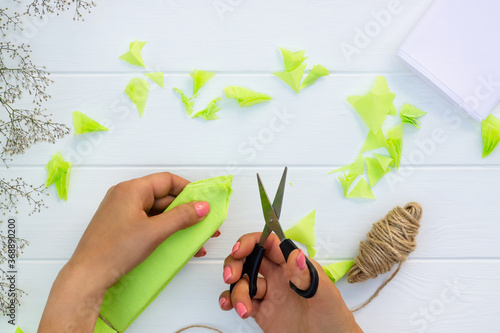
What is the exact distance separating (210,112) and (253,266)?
13.7 inches

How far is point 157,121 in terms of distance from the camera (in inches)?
36.8

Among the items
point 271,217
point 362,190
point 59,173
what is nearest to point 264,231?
point 271,217

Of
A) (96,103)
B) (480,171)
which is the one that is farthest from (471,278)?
(96,103)

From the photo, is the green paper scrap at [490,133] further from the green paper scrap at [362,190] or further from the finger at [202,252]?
the finger at [202,252]

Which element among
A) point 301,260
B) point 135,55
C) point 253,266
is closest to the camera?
point 301,260

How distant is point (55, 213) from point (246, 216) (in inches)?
17.2

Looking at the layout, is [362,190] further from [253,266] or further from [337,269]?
[253,266]

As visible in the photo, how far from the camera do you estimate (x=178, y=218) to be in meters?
0.78

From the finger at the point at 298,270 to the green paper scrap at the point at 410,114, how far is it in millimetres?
423

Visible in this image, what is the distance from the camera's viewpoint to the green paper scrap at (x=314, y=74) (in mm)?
914

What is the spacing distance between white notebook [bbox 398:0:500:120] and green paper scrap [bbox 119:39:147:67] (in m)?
0.57

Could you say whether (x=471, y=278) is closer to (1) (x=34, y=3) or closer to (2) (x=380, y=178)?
(2) (x=380, y=178)

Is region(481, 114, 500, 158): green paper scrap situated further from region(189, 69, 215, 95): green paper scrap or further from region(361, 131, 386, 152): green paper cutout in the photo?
region(189, 69, 215, 95): green paper scrap

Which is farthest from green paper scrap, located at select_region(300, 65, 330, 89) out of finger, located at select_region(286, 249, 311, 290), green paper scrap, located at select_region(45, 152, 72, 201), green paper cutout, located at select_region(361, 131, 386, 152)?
green paper scrap, located at select_region(45, 152, 72, 201)
